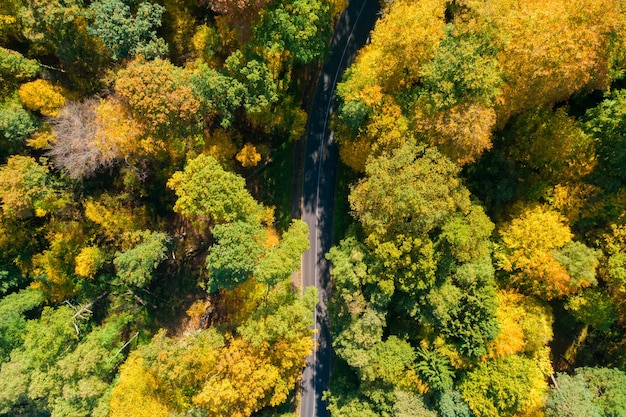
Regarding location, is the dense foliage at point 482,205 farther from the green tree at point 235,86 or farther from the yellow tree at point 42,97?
the yellow tree at point 42,97

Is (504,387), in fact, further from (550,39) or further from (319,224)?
(550,39)

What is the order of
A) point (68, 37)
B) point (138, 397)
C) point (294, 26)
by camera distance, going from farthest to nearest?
point (138, 397) → point (68, 37) → point (294, 26)

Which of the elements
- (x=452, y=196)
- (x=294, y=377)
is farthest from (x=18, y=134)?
(x=452, y=196)

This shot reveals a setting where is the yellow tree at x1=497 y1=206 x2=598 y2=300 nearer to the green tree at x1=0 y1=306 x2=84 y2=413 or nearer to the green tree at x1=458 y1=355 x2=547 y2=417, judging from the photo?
the green tree at x1=458 y1=355 x2=547 y2=417

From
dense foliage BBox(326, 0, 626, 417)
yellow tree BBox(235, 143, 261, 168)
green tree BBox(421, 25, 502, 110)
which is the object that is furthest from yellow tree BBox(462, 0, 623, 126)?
yellow tree BBox(235, 143, 261, 168)

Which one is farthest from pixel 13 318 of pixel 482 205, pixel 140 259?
pixel 482 205

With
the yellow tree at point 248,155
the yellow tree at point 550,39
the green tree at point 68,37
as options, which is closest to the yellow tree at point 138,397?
the yellow tree at point 248,155

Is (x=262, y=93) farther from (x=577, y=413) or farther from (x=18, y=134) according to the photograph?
(x=577, y=413)

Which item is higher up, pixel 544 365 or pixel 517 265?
pixel 517 265
